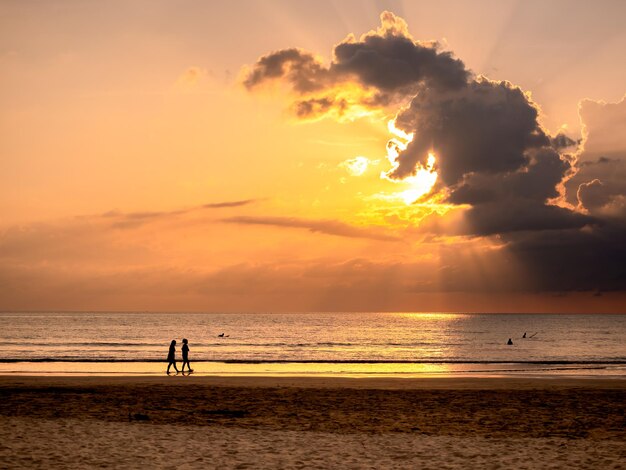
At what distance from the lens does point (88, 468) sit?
525 inches

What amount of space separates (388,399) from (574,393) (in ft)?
30.2

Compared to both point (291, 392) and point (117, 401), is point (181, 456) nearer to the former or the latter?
point (117, 401)

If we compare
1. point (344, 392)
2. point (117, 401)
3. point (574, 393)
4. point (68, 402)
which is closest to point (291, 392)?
point (344, 392)

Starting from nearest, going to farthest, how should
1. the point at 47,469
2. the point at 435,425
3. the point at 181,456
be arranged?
1. the point at 47,469
2. the point at 181,456
3. the point at 435,425

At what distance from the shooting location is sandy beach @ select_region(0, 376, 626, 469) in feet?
48.0

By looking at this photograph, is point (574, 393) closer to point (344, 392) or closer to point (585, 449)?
point (344, 392)

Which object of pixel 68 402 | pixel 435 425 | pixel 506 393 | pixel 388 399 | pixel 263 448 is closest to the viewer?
pixel 263 448

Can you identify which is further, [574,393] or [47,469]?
[574,393]

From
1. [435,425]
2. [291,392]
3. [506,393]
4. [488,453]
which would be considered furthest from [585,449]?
[291,392]

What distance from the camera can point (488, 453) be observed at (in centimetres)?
1537

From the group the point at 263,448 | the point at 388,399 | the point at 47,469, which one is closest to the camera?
the point at 47,469

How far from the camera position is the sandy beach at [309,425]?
1462 cm

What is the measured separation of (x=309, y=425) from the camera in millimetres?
20016

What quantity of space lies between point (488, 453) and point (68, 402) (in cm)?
1710
